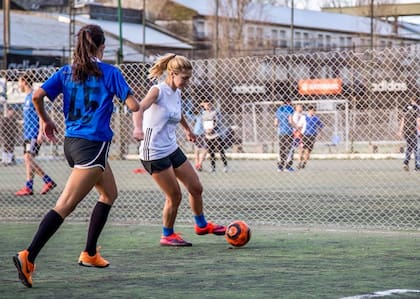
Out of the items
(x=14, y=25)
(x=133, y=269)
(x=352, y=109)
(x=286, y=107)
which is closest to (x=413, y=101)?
(x=286, y=107)

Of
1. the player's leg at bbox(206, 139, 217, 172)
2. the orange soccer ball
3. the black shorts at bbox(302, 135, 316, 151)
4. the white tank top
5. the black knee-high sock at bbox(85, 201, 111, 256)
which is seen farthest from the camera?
the player's leg at bbox(206, 139, 217, 172)

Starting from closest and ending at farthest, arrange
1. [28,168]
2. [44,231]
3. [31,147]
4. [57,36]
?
[44,231] < [28,168] < [31,147] < [57,36]

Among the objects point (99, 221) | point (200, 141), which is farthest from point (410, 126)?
point (99, 221)

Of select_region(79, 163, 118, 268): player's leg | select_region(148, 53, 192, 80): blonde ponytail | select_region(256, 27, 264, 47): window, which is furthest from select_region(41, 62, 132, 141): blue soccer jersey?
select_region(256, 27, 264, 47): window

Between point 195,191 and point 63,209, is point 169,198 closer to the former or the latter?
point 195,191

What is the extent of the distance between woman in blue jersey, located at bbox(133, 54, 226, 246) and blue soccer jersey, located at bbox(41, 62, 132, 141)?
1.70 m

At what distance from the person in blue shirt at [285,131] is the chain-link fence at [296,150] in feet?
1.07

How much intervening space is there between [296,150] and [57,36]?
117 feet

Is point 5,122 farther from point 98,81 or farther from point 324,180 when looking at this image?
point 98,81

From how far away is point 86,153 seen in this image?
7.82 m

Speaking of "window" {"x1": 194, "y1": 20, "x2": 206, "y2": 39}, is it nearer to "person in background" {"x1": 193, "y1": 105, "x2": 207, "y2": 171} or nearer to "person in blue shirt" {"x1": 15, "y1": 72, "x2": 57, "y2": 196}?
"person in background" {"x1": 193, "y1": 105, "x2": 207, "y2": 171}

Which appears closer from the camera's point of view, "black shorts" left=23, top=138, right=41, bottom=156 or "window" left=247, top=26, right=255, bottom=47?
"black shorts" left=23, top=138, right=41, bottom=156

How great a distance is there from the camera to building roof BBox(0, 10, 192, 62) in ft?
177

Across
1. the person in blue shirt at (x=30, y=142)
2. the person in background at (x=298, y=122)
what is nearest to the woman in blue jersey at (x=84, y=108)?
the person in blue shirt at (x=30, y=142)
